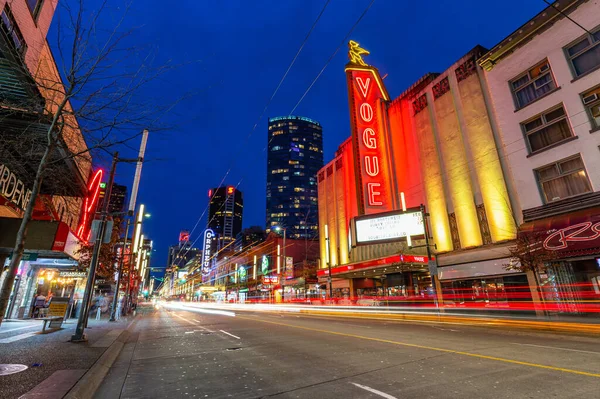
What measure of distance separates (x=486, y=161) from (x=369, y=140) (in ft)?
35.9

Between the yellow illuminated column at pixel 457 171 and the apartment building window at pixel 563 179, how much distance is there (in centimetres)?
531

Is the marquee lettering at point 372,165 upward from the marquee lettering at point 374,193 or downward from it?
upward

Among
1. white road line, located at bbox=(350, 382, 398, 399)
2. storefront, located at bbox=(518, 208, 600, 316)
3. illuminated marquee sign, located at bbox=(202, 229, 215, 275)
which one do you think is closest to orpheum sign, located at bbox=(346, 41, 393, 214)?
storefront, located at bbox=(518, 208, 600, 316)

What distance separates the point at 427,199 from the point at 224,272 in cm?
9738

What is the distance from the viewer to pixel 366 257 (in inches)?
1260

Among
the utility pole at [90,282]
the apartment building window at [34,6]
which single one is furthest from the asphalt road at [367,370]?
the apartment building window at [34,6]

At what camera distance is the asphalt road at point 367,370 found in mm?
5113

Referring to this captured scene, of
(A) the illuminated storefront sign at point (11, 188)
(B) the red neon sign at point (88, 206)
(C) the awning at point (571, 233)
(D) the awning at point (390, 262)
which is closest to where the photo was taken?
(A) the illuminated storefront sign at point (11, 188)

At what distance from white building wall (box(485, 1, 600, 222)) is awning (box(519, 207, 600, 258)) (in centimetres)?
193

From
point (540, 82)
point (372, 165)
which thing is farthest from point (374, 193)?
point (540, 82)

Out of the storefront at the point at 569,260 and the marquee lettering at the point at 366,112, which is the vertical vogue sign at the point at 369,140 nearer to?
the marquee lettering at the point at 366,112

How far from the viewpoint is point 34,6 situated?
470 inches

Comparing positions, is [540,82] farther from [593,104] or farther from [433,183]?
[433,183]

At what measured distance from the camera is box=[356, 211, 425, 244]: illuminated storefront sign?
90.2 feet
